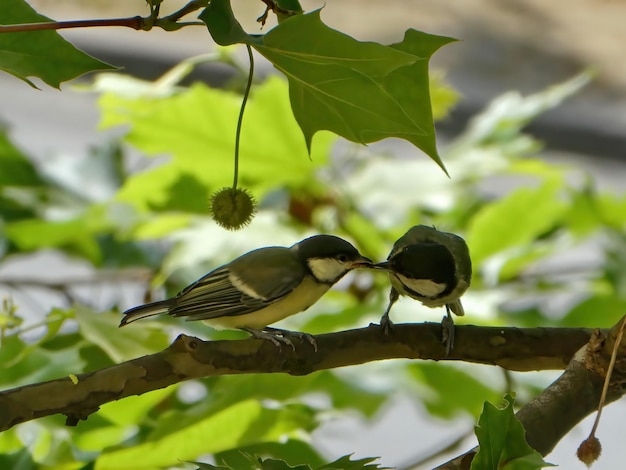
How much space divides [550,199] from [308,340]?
49cm

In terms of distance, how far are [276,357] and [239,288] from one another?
0.11m

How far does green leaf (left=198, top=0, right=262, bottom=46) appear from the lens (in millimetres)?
343

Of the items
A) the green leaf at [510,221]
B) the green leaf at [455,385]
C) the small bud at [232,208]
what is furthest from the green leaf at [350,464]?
the green leaf at [510,221]

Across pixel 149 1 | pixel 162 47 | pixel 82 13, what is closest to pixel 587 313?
pixel 149 1

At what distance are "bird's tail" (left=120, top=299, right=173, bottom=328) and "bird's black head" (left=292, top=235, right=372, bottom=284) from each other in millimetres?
87

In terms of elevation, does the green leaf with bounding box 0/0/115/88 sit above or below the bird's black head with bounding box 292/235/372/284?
above

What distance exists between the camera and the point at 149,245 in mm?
1029

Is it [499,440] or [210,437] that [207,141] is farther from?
[499,440]

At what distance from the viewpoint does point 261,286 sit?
531 millimetres

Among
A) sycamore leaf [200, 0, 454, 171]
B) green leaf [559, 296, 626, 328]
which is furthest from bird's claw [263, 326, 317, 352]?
green leaf [559, 296, 626, 328]

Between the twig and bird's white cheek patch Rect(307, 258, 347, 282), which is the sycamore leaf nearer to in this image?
the twig

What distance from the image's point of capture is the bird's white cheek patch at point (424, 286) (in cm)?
54

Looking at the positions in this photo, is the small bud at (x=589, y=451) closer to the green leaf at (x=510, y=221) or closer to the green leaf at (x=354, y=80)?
the green leaf at (x=354, y=80)

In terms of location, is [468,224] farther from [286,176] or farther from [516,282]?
[286,176]
